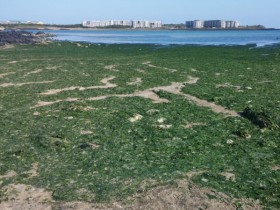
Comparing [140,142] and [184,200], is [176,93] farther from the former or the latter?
[184,200]

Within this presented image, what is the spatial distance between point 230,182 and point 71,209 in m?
6.17

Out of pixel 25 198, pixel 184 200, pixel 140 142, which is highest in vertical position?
pixel 140 142

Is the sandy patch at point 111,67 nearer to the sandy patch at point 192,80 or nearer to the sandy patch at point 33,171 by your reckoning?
the sandy patch at point 192,80

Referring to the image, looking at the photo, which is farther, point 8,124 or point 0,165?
point 8,124

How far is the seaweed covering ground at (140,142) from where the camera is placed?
14.5 m

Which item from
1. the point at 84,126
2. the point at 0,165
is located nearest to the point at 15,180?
the point at 0,165

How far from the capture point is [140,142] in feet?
65.2

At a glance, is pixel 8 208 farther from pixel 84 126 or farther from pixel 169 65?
pixel 169 65

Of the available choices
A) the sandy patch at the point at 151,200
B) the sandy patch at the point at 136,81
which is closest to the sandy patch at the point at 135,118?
the sandy patch at the point at 151,200

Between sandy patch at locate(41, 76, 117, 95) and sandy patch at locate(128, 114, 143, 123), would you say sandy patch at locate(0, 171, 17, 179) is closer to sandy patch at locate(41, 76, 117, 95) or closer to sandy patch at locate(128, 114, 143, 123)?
sandy patch at locate(128, 114, 143, 123)

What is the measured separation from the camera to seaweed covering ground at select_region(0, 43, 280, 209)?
47.5 ft

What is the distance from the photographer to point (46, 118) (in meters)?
24.7

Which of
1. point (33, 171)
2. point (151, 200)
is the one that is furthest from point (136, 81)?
point (151, 200)

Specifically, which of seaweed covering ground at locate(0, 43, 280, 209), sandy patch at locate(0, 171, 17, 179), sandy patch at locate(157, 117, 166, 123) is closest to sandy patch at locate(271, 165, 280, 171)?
seaweed covering ground at locate(0, 43, 280, 209)
